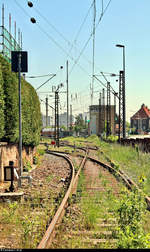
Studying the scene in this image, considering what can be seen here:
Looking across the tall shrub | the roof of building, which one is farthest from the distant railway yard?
the roof of building

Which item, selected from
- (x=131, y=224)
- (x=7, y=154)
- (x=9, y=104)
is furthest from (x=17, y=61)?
(x=131, y=224)

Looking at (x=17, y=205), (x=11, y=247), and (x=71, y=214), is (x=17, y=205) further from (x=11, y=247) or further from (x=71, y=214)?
(x=11, y=247)

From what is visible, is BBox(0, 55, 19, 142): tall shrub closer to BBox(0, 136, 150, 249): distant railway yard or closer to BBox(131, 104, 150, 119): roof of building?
BBox(0, 136, 150, 249): distant railway yard

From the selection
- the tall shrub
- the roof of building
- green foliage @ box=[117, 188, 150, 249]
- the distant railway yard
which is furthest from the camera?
the roof of building

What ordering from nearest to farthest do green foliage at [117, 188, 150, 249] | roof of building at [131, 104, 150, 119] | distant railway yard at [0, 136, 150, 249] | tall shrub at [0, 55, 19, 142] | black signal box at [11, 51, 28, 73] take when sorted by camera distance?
green foliage at [117, 188, 150, 249]
distant railway yard at [0, 136, 150, 249]
black signal box at [11, 51, 28, 73]
tall shrub at [0, 55, 19, 142]
roof of building at [131, 104, 150, 119]

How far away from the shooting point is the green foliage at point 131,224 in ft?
16.0

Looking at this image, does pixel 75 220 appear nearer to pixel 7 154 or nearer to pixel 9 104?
pixel 7 154

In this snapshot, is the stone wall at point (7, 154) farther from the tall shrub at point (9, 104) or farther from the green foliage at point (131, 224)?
the green foliage at point (131, 224)

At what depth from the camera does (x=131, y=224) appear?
580cm

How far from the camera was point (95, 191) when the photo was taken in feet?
32.7

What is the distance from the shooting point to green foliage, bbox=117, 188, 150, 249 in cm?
486

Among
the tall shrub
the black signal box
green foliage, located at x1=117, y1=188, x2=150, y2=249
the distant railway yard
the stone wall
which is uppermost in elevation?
the black signal box

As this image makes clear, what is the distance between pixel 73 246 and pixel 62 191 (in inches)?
189

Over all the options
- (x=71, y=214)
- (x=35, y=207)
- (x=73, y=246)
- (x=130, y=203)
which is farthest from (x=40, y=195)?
(x=73, y=246)
